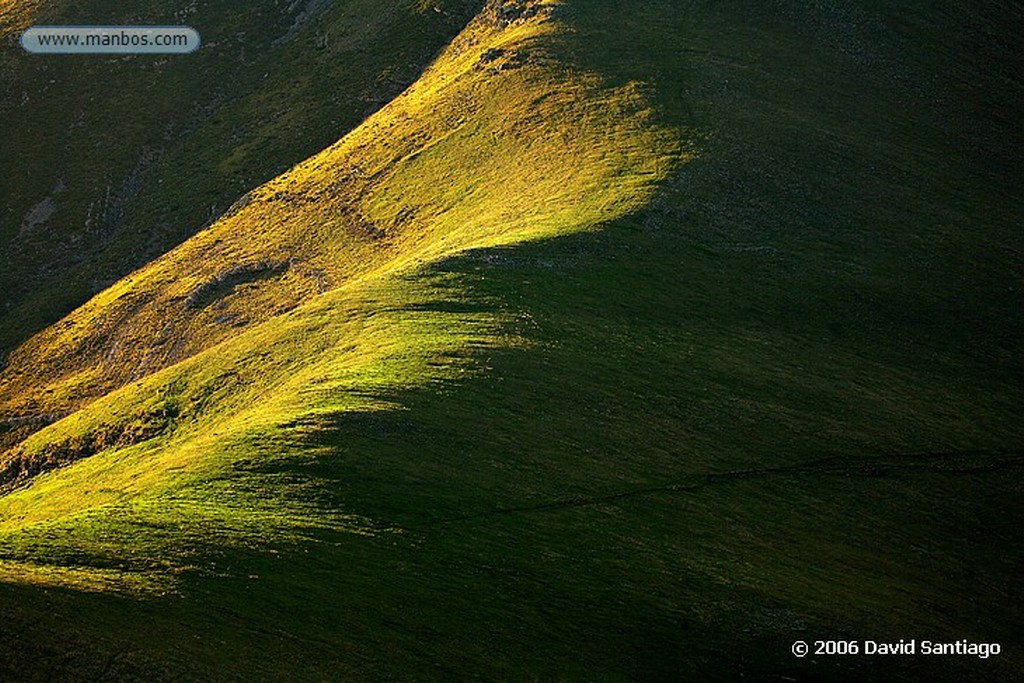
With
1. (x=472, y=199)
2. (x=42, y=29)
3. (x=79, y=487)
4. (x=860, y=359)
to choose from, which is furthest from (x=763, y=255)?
(x=42, y=29)

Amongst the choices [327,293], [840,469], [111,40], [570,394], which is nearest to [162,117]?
[111,40]

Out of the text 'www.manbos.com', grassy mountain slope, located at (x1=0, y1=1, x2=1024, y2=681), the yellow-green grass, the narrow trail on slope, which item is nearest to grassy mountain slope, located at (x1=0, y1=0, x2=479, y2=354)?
the text 'www.manbos.com'

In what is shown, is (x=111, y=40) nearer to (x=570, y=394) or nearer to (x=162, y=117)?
(x=162, y=117)

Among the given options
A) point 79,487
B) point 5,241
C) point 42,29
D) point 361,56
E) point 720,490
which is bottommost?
point 720,490

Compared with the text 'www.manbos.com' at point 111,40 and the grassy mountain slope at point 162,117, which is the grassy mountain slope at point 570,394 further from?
the text 'www.manbos.com' at point 111,40

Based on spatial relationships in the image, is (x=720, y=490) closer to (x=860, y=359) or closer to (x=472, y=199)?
(x=860, y=359)

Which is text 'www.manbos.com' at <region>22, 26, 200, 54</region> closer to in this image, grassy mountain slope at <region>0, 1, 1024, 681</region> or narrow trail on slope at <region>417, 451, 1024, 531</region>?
grassy mountain slope at <region>0, 1, 1024, 681</region>

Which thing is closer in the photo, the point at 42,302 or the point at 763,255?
the point at 763,255
